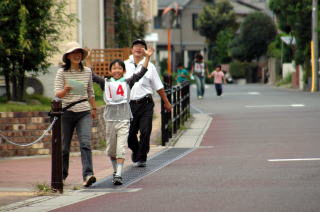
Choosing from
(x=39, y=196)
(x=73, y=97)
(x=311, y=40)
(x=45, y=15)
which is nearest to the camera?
(x=39, y=196)

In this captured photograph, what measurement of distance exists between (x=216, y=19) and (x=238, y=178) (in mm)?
79400

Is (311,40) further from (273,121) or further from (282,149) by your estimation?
(282,149)

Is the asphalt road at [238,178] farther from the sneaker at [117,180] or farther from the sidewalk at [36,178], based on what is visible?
the sidewalk at [36,178]

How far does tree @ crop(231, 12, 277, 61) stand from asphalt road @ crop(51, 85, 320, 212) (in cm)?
6311

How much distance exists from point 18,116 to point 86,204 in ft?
16.5

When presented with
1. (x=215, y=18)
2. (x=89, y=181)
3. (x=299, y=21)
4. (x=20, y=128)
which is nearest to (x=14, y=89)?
(x=20, y=128)

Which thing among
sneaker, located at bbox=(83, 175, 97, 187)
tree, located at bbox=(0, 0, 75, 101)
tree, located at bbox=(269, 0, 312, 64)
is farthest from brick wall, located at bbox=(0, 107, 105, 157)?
tree, located at bbox=(269, 0, 312, 64)

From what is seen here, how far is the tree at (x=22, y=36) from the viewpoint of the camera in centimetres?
1936

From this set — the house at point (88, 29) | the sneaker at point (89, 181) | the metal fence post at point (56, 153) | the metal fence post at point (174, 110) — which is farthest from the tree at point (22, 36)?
the metal fence post at point (56, 153)

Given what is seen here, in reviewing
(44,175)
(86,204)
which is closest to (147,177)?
(44,175)

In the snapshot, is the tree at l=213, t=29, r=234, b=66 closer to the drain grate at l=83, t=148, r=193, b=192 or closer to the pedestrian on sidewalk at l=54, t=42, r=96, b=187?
the drain grate at l=83, t=148, r=193, b=192

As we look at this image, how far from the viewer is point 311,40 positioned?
50.8 meters

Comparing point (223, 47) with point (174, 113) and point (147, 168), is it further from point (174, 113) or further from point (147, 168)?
point (147, 168)

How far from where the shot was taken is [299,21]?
50625 mm
